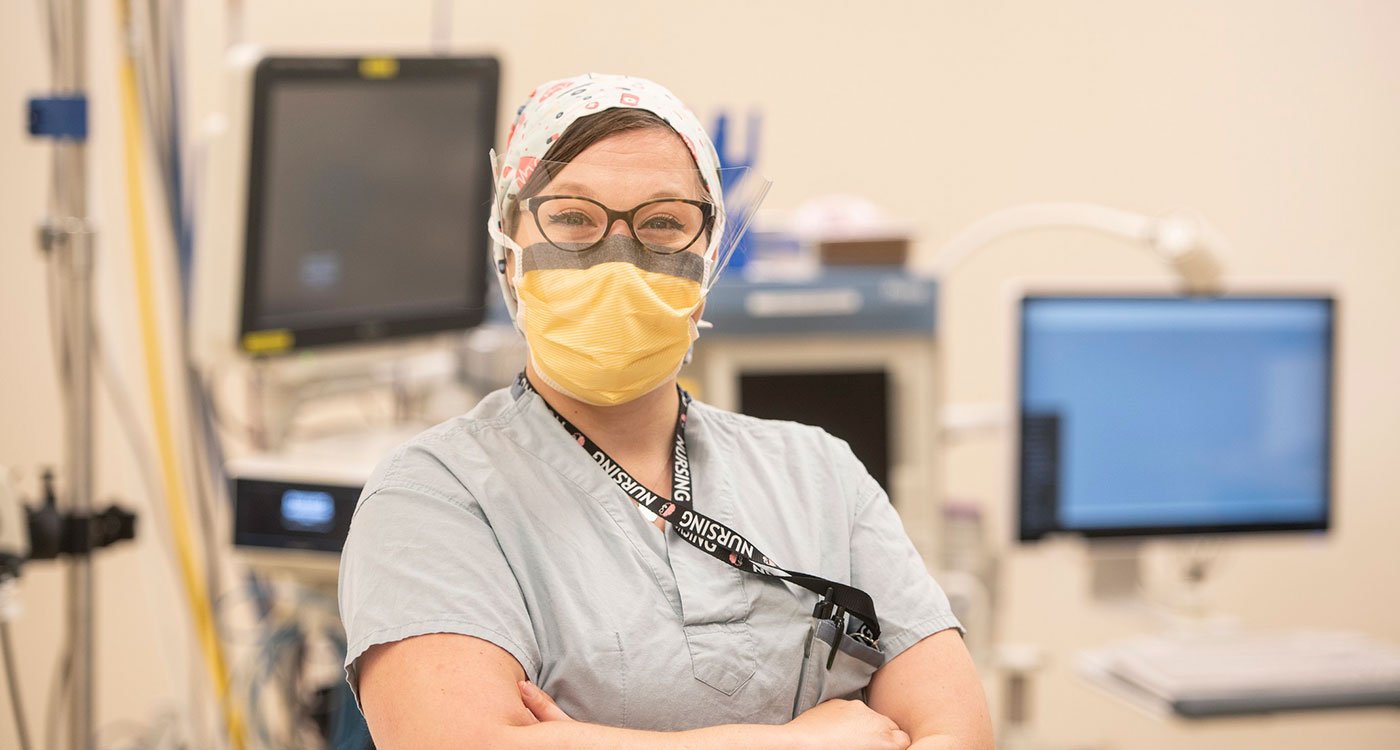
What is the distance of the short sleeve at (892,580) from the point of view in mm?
1214

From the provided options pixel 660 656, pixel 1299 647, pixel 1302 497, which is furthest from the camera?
pixel 1302 497

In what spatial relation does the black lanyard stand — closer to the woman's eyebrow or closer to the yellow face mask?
the yellow face mask

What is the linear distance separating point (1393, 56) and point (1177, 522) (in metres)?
1.42

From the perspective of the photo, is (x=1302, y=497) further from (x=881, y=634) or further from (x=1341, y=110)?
(x=881, y=634)

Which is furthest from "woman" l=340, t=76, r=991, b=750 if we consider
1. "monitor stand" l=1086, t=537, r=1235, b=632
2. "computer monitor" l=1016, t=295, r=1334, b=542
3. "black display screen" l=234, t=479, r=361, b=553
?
"monitor stand" l=1086, t=537, r=1235, b=632

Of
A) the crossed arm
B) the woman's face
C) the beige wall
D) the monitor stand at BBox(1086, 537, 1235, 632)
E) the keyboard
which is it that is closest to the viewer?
the crossed arm

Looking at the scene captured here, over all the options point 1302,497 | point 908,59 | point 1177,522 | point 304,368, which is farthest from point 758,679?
point 908,59

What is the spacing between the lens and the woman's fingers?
3.40 ft

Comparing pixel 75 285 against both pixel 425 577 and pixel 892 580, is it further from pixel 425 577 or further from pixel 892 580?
pixel 892 580

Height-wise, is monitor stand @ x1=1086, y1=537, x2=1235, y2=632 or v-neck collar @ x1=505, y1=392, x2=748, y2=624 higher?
v-neck collar @ x1=505, y1=392, x2=748, y2=624

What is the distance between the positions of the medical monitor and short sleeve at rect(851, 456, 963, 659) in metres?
1.06

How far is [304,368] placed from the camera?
2.08 m

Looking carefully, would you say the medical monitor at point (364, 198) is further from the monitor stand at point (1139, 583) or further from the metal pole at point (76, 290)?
the monitor stand at point (1139, 583)

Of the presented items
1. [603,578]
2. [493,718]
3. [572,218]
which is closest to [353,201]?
[572,218]
